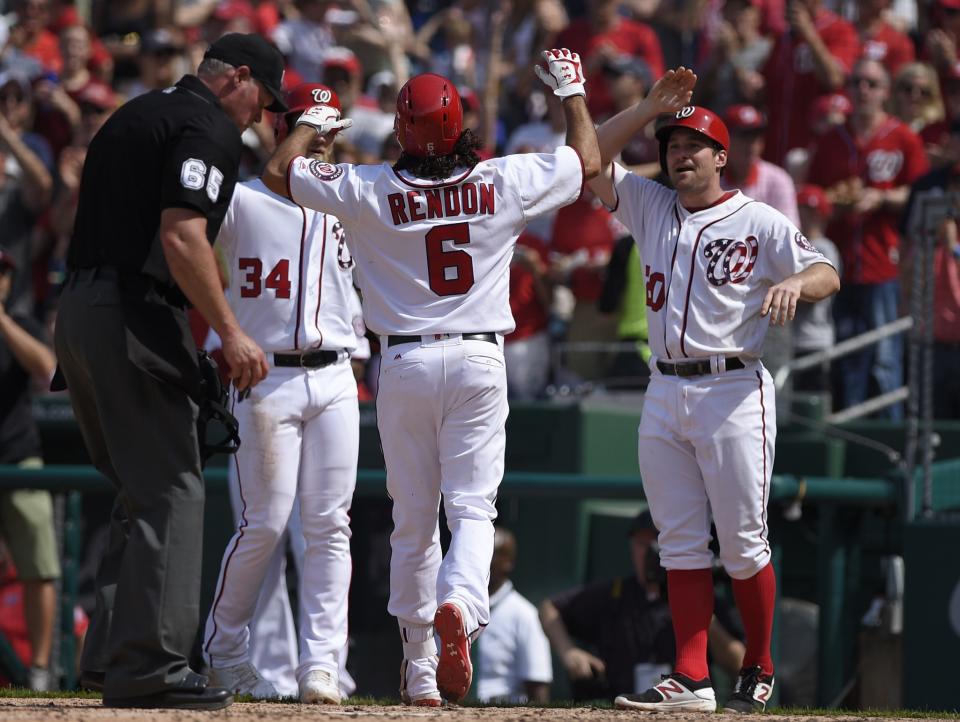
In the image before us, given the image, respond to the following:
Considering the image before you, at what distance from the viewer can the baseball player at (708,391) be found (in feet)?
18.1

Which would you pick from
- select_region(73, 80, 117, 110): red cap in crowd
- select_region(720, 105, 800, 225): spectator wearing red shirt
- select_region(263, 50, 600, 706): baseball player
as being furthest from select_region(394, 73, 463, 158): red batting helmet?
select_region(73, 80, 117, 110): red cap in crowd

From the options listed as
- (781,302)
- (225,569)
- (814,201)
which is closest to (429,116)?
(781,302)

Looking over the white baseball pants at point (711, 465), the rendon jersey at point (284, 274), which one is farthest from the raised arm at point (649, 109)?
the rendon jersey at point (284, 274)

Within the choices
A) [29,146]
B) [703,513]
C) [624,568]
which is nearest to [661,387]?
[703,513]

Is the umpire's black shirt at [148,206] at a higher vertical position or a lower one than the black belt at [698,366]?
higher

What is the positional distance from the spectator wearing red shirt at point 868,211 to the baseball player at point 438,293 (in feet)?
15.0

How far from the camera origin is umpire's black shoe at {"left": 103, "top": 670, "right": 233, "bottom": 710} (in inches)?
193

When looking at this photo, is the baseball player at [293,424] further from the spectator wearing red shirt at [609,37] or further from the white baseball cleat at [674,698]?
the spectator wearing red shirt at [609,37]

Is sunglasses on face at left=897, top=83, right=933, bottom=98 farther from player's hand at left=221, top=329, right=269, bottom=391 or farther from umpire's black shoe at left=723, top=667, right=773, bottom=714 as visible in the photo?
player's hand at left=221, top=329, right=269, bottom=391

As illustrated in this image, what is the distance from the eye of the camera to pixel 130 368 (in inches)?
197

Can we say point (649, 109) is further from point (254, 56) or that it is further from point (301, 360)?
point (301, 360)

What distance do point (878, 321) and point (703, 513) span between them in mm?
4483

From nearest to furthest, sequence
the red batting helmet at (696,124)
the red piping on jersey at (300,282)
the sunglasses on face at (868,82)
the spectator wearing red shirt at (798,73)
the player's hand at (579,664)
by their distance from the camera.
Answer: the red batting helmet at (696,124) → the red piping on jersey at (300,282) → the player's hand at (579,664) → the sunglasses on face at (868,82) → the spectator wearing red shirt at (798,73)

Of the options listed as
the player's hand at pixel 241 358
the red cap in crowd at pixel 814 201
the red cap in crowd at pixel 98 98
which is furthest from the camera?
the red cap in crowd at pixel 98 98
